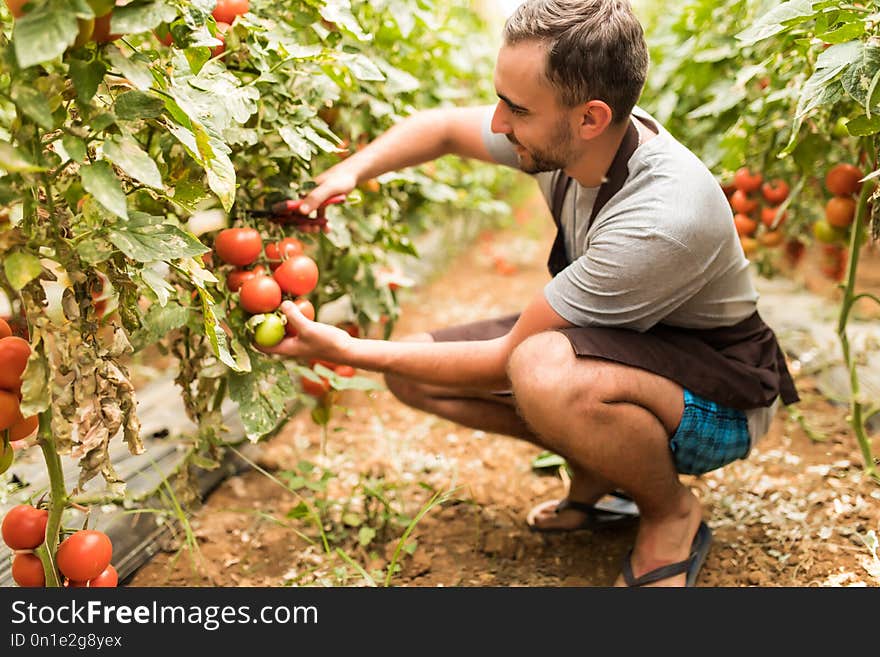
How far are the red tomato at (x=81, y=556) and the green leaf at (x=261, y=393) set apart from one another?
33 cm

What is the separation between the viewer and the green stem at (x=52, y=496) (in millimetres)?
1090

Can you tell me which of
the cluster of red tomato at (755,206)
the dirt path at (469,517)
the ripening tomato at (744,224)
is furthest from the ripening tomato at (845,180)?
the dirt path at (469,517)

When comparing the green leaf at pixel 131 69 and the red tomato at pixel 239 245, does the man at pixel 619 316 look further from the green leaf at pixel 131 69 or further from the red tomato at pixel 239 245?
the green leaf at pixel 131 69

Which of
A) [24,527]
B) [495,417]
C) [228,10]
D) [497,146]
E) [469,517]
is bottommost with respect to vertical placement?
[469,517]

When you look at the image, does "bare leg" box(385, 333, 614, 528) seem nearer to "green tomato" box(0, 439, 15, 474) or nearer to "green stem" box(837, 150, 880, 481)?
"green stem" box(837, 150, 880, 481)

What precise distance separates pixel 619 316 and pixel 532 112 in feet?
1.25

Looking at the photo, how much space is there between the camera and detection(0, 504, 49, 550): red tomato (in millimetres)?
1164

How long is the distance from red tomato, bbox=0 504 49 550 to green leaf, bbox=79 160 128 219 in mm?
479

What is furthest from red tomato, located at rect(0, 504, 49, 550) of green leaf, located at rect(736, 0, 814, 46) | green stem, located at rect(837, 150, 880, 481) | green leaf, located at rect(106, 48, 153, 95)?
green stem, located at rect(837, 150, 880, 481)

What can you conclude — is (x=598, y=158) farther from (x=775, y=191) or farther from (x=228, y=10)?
(x=775, y=191)

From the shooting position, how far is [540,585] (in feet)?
5.52

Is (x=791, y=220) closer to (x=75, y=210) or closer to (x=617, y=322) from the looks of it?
(x=617, y=322)

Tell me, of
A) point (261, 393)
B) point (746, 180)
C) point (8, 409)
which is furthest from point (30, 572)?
point (746, 180)

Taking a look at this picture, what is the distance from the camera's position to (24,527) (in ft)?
3.82
